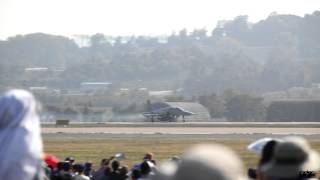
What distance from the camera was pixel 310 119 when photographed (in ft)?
374

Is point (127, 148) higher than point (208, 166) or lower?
lower

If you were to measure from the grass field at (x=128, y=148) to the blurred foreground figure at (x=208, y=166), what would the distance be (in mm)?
28215

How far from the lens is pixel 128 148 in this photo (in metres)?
43.8

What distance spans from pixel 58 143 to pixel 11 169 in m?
44.5

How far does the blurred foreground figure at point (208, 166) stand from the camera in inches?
156

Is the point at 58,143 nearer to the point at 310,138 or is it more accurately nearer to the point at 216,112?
the point at 310,138

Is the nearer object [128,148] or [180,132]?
[128,148]

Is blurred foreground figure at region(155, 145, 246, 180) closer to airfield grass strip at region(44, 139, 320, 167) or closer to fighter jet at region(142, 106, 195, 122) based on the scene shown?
airfield grass strip at region(44, 139, 320, 167)

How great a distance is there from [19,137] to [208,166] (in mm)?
1495

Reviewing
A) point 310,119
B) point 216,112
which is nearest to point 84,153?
point 310,119

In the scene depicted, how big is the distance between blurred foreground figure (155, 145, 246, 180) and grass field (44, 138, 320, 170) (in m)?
28.2

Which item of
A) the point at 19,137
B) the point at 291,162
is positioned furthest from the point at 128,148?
the point at 19,137

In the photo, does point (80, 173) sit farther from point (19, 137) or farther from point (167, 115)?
point (167, 115)

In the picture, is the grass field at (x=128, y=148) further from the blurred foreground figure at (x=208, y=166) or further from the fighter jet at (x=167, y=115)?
the fighter jet at (x=167, y=115)
